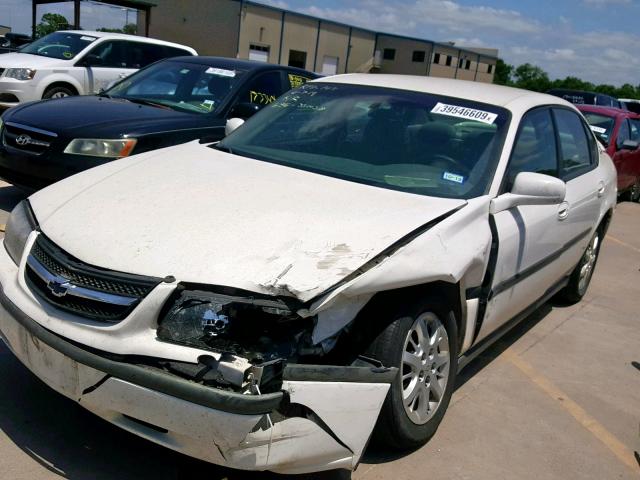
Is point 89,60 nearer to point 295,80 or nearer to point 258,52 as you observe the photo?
point 295,80

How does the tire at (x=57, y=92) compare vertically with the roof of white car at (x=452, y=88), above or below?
below

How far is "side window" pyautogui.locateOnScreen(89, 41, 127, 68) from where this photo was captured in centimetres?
1115

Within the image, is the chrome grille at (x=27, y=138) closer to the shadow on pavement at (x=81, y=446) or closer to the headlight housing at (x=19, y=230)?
the headlight housing at (x=19, y=230)

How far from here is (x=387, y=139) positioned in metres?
3.84

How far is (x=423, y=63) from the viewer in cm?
5719

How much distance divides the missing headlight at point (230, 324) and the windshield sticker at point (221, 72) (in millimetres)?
4912

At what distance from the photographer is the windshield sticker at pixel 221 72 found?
6969mm

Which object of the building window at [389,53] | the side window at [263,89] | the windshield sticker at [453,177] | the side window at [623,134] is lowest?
the side window at [623,134]

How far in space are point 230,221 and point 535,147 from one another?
7.20ft

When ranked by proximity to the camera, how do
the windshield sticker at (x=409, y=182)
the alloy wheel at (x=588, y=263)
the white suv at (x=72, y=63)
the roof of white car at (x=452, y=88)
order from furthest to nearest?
the white suv at (x=72, y=63), the alloy wheel at (x=588, y=263), the roof of white car at (x=452, y=88), the windshield sticker at (x=409, y=182)

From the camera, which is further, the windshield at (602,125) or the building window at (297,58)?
the building window at (297,58)

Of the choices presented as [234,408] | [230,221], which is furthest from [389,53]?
[234,408]

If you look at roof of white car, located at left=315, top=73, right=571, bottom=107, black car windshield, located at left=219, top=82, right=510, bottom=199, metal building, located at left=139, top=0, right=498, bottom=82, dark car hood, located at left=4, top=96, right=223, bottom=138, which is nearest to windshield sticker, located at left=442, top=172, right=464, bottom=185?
black car windshield, located at left=219, top=82, right=510, bottom=199

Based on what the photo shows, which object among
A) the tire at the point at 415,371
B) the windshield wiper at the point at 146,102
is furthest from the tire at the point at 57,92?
the tire at the point at 415,371
